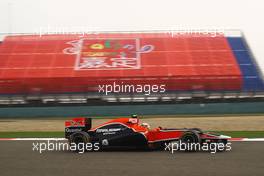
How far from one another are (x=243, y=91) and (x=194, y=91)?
3.83 metres

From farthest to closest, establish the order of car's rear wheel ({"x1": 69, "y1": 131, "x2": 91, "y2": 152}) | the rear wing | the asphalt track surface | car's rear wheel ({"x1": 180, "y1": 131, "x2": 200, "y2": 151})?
the rear wing, car's rear wheel ({"x1": 69, "y1": 131, "x2": 91, "y2": 152}), car's rear wheel ({"x1": 180, "y1": 131, "x2": 200, "y2": 151}), the asphalt track surface

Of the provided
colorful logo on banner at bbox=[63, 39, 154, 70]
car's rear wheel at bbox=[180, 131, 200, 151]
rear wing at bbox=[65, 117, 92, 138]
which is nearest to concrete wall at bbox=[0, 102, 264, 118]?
colorful logo on banner at bbox=[63, 39, 154, 70]

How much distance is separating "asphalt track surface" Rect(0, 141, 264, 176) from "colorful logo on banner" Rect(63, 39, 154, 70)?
29.5 metres

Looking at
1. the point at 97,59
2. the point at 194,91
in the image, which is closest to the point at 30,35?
the point at 97,59

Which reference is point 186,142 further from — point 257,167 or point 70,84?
→ point 70,84

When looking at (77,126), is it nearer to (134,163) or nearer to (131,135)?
(131,135)

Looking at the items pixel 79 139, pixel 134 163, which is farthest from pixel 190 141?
pixel 79 139

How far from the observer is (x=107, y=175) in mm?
8539

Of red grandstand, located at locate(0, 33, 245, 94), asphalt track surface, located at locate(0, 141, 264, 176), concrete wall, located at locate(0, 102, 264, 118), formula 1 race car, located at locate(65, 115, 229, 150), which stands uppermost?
red grandstand, located at locate(0, 33, 245, 94)

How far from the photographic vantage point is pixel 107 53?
146 feet

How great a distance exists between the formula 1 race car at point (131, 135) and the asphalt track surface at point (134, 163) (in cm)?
31

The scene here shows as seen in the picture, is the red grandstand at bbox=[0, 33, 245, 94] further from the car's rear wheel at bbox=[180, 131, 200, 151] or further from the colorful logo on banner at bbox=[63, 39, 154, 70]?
the car's rear wheel at bbox=[180, 131, 200, 151]

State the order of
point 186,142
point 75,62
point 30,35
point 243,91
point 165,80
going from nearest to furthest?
point 186,142 → point 243,91 → point 165,80 → point 75,62 → point 30,35

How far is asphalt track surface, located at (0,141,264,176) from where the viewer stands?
348 inches
